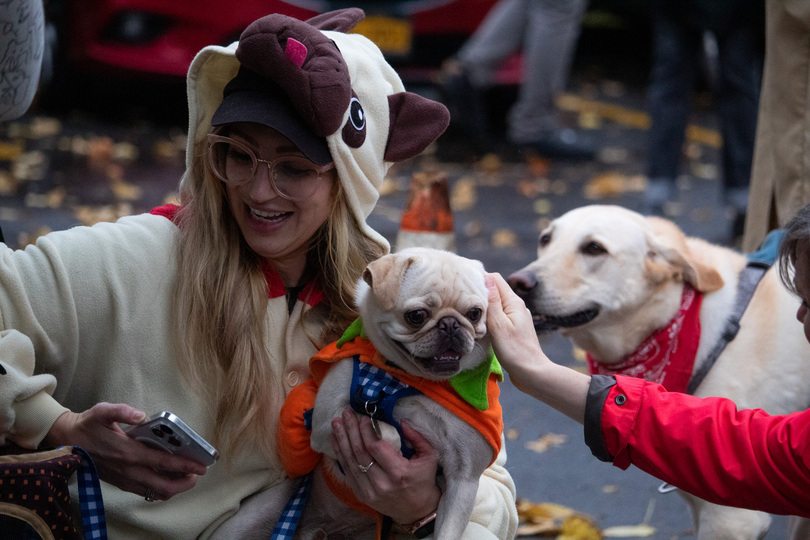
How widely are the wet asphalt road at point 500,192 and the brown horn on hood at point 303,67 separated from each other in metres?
2.27

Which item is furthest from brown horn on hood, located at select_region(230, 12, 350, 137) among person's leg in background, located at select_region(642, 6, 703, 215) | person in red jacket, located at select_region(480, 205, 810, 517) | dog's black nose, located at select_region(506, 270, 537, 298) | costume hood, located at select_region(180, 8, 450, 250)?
person's leg in background, located at select_region(642, 6, 703, 215)

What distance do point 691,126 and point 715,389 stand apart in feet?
26.1

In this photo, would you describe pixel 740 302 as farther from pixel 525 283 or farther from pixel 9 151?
pixel 9 151

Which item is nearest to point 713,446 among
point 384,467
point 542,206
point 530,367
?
point 530,367

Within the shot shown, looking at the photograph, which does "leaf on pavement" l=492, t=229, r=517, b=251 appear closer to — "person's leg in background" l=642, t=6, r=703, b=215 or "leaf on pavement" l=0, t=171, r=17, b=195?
"person's leg in background" l=642, t=6, r=703, b=215

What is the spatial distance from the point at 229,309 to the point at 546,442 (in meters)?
2.40

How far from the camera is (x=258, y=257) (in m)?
2.44

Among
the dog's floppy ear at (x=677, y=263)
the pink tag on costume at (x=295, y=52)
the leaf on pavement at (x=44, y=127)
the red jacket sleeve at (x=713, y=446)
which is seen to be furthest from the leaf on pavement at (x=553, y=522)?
the leaf on pavement at (x=44, y=127)

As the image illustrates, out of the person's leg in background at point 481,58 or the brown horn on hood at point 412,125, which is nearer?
the brown horn on hood at point 412,125

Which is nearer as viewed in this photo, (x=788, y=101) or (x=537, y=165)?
(x=788, y=101)

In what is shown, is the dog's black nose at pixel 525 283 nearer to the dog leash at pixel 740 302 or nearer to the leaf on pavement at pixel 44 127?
the dog leash at pixel 740 302

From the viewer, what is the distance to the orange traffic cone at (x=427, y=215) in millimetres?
3352

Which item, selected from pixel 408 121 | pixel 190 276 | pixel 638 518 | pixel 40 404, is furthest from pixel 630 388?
pixel 638 518

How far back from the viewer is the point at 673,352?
3156 mm
